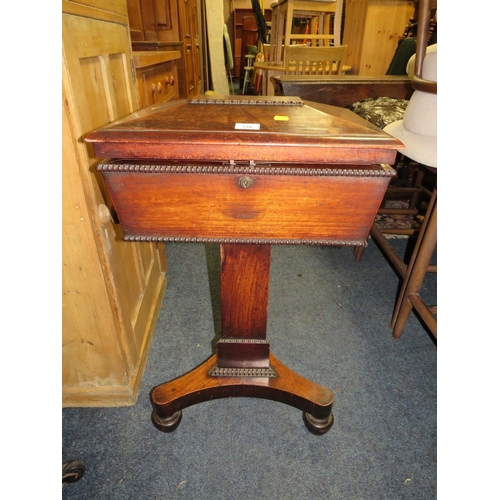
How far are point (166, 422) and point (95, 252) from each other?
57cm

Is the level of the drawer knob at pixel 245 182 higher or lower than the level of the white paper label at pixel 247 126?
lower

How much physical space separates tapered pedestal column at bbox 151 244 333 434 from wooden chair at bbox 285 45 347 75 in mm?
2508

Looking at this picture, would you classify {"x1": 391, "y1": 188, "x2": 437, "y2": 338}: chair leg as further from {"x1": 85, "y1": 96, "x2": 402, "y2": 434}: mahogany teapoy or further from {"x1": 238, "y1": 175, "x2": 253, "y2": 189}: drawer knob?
{"x1": 238, "y1": 175, "x2": 253, "y2": 189}: drawer knob

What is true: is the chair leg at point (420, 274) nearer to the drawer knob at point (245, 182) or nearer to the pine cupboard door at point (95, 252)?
the drawer knob at point (245, 182)

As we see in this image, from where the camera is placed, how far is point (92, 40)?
872mm

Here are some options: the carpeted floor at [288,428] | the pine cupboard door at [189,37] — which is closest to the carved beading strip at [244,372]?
the carpeted floor at [288,428]

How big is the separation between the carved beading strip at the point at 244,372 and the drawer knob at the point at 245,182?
67cm

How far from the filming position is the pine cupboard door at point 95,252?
807 mm

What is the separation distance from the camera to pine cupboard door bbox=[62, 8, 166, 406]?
81 centimetres

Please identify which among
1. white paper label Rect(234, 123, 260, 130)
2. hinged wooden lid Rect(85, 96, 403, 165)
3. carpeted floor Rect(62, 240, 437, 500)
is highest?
white paper label Rect(234, 123, 260, 130)

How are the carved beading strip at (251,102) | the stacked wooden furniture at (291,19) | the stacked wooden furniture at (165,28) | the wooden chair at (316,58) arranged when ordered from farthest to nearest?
Result: 1. the stacked wooden furniture at (291,19)
2. the wooden chair at (316,58)
3. the stacked wooden furniture at (165,28)
4. the carved beading strip at (251,102)

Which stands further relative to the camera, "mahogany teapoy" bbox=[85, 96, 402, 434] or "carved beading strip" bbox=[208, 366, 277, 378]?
"carved beading strip" bbox=[208, 366, 277, 378]

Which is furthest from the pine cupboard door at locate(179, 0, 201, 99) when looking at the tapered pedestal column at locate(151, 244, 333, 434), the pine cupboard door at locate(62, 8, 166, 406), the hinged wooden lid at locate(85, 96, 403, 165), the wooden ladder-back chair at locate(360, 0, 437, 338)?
the hinged wooden lid at locate(85, 96, 403, 165)

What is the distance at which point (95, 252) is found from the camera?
924 millimetres
